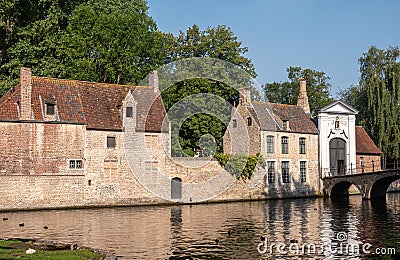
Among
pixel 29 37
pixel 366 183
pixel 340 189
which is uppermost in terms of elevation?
pixel 29 37

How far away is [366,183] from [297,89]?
25406 mm

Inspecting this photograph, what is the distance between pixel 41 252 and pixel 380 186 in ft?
104

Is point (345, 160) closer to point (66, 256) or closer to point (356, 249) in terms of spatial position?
point (356, 249)

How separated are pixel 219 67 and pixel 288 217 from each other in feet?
57.6

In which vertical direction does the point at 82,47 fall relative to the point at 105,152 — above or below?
above

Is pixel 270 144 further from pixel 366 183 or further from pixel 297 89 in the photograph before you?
pixel 297 89

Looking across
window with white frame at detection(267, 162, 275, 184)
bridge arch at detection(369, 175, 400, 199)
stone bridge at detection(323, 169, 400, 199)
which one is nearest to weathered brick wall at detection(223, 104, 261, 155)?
window with white frame at detection(267, 162, 275, 184)

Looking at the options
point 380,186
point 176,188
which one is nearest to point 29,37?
point 176,188

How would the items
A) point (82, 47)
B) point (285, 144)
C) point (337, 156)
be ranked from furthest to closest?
point (337, 156) < point (285, 144) < point (82, 47)

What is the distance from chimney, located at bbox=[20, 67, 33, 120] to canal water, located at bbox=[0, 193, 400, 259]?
5.59 meters

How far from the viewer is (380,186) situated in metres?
39.3

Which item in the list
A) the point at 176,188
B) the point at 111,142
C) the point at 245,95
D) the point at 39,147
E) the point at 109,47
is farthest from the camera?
the point at 245,95

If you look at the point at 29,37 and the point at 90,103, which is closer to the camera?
the point at 90,103

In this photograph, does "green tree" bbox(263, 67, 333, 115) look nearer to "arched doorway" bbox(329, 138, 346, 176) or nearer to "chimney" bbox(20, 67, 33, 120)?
"arched doorway" bbox(329, 138, 346, 176)
